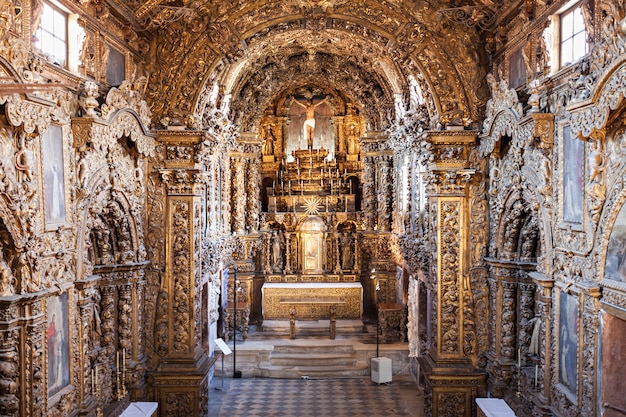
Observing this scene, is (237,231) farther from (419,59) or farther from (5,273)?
(5,273)

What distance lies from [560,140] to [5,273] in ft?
27.1

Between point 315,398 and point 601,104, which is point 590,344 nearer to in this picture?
point 601,104

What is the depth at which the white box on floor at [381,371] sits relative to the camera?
16.0 metres

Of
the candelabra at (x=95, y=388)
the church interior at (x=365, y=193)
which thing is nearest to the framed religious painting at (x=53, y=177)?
the church interior at (x=365, y=193)

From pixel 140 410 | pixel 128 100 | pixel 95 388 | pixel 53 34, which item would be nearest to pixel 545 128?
pixel 128 100

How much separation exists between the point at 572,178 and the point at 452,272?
474 cm

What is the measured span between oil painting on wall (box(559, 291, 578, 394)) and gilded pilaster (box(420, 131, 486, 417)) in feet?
12.8

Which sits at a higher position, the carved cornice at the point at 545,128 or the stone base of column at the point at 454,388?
the carved cornice at the point at 545,128

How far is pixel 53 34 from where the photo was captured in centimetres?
866

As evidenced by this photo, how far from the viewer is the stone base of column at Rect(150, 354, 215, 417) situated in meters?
12.2

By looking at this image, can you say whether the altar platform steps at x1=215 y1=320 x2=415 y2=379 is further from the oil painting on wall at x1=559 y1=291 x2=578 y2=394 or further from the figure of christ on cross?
the oil painting on wall at x1=559 y1=291 x2=578 y2=394

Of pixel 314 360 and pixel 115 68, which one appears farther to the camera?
pixel 314 360

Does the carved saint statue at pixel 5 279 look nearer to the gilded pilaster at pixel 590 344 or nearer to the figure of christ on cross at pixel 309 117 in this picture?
the gilded pilaster at pixel 590 344

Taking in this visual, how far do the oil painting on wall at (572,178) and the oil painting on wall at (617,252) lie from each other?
90cm
